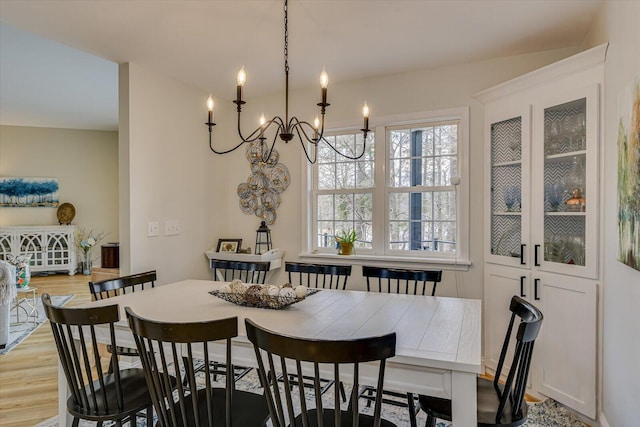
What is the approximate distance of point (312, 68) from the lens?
11.0 ft

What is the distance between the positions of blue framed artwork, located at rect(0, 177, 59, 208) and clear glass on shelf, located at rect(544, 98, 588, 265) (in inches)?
313

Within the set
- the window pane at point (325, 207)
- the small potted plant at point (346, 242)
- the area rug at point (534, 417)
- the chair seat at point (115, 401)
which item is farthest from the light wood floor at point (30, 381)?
the window pane at point (325, 207)

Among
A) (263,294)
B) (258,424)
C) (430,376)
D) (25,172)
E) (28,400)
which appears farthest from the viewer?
(25,172)

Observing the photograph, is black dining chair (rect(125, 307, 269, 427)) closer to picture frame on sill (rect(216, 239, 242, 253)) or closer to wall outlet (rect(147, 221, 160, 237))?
wall outlet (rect(147, 221, 160, 237))

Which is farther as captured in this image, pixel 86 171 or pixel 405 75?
pixel 86 171

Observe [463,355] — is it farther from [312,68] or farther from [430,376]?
[312,68]

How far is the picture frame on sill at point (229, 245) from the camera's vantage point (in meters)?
4.06

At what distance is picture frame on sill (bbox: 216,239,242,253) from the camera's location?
4.06 meters

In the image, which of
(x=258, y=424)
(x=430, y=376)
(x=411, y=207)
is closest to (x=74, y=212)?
(x=411, y=207)

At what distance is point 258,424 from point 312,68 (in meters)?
2.76

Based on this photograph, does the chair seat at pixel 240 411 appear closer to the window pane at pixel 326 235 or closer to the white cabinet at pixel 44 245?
the window pane at pixel 326 235

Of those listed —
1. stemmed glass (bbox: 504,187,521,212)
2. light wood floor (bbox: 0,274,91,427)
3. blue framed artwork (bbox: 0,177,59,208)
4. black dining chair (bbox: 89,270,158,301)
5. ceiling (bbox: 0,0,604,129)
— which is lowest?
light wood floor (bbox: 0,274,91,427)

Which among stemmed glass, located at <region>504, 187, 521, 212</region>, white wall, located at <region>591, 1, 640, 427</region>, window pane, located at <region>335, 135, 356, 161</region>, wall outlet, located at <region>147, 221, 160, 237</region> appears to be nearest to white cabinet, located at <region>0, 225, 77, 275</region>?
wall outlet, located at <region>147, 221, 160, 237</region>

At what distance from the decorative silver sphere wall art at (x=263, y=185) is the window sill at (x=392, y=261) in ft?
2.08
